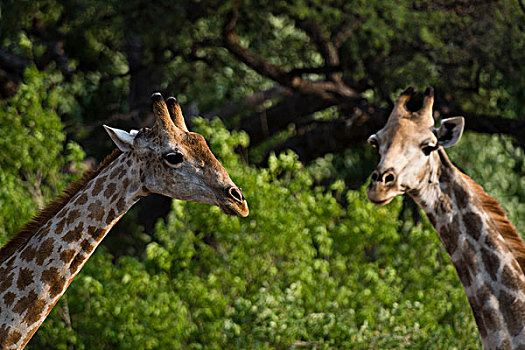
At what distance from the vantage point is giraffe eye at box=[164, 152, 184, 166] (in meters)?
4.85

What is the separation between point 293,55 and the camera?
47.4 ft

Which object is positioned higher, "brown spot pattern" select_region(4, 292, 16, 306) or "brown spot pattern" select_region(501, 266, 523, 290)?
"brown spot pattern" select_region(4, 292, 16, 306)

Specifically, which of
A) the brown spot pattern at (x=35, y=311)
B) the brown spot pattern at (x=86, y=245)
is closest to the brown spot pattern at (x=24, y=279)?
the brown spot pattern at (x=35, y=311)

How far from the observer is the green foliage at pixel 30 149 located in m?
8.23

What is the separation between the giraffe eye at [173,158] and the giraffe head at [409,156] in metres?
1.54

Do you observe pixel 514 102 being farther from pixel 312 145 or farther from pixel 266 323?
pixel 266 323

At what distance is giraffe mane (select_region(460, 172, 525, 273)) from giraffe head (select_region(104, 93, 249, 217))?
1.97m

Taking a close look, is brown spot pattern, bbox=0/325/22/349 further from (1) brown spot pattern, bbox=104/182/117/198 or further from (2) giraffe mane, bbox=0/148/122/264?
(1) brown spot pattern, bbox=104/182/117/198

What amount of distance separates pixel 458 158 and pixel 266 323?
7303mm

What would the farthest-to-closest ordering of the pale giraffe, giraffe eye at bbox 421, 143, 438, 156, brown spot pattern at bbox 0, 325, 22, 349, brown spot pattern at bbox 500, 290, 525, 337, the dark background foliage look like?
the dark background foliage < giraffe eye at bbox 421, 143, 438, 156 < the pale giraffe < brown spot pattern at bbox 500, 290, 525, 337 < brown spot pattern at bbox 0, 325, 22, 349

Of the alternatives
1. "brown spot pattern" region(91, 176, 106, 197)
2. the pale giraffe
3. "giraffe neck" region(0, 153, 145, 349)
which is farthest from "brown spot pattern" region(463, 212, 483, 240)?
"brown spot pattern" region(91, 176, 106, 197)

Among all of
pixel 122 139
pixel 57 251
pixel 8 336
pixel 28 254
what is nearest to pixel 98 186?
pixel 122 139

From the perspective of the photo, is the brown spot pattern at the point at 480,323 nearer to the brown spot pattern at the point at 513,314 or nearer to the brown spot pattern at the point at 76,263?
the brown spot pattern at the point at 513,314

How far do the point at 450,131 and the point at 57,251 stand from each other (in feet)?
9.70
